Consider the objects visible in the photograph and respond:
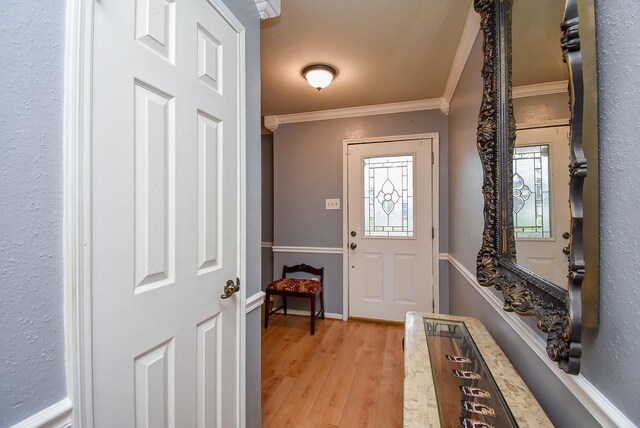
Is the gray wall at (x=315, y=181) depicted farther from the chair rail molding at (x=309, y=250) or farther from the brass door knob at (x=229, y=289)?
the brass door knob at (x=229, y=289)

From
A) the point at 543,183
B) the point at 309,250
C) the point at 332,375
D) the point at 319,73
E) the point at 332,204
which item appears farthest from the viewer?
the point at 309,250

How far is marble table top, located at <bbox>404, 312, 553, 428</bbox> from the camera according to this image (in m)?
0.77

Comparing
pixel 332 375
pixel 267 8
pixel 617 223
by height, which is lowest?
pixel 332 375

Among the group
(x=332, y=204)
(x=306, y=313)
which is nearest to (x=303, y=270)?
(x=306, y=313)

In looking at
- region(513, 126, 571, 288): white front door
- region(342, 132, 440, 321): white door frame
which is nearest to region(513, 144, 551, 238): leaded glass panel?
region(513, 126, 571, 288): white front door

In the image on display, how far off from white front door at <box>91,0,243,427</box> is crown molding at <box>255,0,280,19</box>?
27cm

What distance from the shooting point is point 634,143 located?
0.52 m

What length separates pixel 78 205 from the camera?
637mm

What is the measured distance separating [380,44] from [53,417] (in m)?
2.42

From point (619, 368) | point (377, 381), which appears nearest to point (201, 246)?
point (619, 368)

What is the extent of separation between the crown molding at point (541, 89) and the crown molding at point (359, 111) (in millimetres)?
2083

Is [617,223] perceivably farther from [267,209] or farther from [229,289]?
[267,209]

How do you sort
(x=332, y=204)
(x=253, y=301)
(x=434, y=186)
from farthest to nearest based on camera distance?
(x=332, y=204) → (x=434, y=186) → (x=253, y=301)

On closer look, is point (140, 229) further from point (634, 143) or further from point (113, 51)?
point (634, 143)
